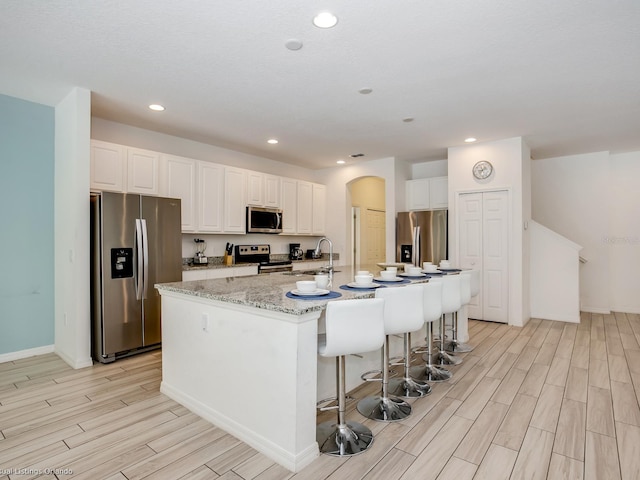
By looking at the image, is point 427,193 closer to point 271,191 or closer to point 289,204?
point 289,204

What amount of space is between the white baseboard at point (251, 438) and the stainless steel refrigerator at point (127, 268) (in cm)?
129

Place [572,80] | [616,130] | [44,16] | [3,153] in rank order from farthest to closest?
[616,130] < [3,153] < [572,80] < [44,16]

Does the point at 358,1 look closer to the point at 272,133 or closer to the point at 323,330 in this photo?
the point at 323,330

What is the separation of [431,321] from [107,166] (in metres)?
3.78

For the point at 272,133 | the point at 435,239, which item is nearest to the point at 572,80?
the point at 435,239

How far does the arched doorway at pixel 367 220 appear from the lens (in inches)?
288

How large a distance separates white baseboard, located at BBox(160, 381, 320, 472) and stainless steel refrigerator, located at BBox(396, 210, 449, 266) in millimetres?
4182

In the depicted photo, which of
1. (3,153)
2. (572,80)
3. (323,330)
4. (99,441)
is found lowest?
(99,441)

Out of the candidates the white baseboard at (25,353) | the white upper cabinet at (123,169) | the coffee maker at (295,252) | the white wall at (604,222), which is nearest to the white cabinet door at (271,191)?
the coffee maker at (295,252)

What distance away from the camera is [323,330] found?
8.13 feet

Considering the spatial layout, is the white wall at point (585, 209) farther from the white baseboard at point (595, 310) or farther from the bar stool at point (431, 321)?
the bar stool at point (431, 321)

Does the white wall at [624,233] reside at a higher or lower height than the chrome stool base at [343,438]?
higher

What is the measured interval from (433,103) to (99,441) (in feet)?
13.2

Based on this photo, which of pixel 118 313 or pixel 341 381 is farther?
pixel 118 313
